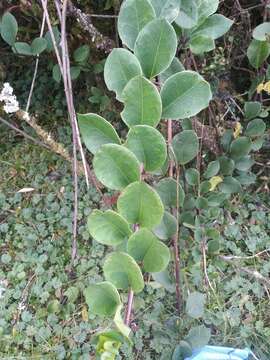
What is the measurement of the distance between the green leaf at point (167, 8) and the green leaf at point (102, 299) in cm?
33

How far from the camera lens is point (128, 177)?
1.57ft

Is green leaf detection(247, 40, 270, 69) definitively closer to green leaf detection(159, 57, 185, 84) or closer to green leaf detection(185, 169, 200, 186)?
green leaf detection(185, 169, 200, 186)

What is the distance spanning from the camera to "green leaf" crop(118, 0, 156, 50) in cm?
53

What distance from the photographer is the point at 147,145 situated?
0.48 metres

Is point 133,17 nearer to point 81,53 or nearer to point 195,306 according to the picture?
point 195,306

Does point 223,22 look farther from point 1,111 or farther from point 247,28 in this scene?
point 1,111

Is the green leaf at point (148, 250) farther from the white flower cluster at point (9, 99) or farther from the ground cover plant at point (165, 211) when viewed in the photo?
the white flower cluster at point (9, 99)

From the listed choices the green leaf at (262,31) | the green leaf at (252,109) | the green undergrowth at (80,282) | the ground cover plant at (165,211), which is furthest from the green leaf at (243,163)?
the green leaf at (262,31)

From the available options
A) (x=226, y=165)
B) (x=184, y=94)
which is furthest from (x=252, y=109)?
(x=184, y=94)

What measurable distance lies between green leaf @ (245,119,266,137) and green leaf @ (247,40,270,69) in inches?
6.1

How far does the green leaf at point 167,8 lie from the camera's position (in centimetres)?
57

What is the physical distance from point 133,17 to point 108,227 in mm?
248

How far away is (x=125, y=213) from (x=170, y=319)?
80cm

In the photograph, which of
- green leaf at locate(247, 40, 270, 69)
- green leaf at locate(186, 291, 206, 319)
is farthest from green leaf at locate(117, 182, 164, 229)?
green leaf at locate(247, 40, 270, 69)
